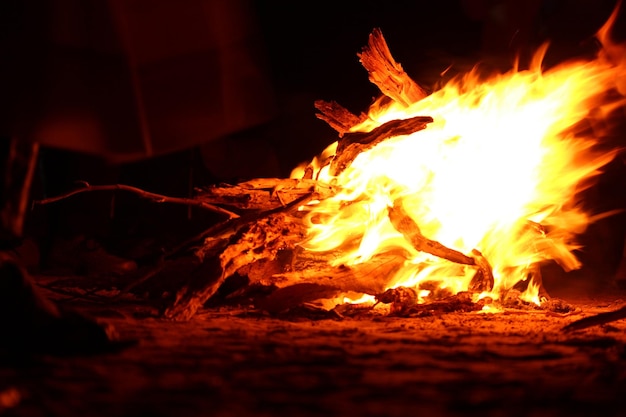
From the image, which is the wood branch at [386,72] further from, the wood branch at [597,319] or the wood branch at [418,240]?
the wood branch at [597,319]

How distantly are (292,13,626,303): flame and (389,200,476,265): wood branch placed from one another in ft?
0.27

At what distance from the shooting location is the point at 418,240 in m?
4.84

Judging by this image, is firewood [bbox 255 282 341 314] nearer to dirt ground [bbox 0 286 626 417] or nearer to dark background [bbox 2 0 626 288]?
dirt ground [bbox 0 286 626 417]

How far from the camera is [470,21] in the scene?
8133 millimetres

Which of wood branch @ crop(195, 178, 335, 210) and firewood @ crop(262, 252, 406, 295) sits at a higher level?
wood branch @ crop(195, 178, 335, 210)

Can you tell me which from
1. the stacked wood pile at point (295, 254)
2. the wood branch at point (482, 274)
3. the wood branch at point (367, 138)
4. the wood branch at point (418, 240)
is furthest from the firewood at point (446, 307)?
the wood branch at point (367, 138)

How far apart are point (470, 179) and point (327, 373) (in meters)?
2.99

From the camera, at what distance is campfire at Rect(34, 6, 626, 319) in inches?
187

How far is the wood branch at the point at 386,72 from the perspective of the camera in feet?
16.8

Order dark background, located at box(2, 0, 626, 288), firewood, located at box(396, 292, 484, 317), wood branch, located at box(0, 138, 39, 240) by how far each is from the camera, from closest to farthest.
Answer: wood branch, located at box(0, 138, 39, 240), firewood, located at box(396, 292, 484, 317), dark background, located at box(2, 0, 626, 288)

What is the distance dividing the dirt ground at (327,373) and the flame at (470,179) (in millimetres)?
1305

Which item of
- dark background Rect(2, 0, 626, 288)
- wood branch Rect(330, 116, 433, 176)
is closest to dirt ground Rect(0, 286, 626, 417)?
wood branch Rect(330, 116, 433, 176)

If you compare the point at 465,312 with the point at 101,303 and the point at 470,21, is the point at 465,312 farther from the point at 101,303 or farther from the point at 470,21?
the point at 470,21

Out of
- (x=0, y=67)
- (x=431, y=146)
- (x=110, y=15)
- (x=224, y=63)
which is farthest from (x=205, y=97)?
(x=431, y=146)
